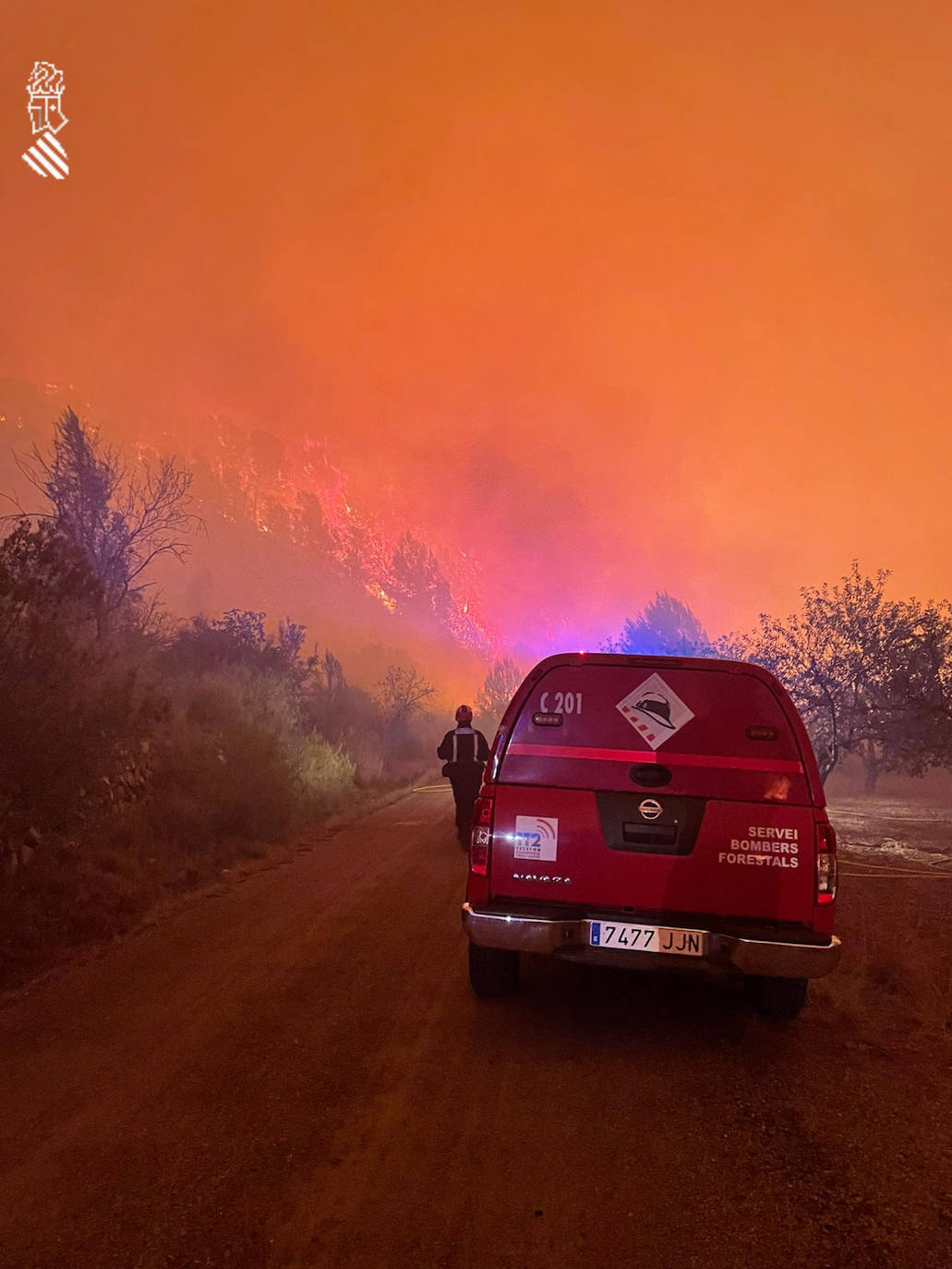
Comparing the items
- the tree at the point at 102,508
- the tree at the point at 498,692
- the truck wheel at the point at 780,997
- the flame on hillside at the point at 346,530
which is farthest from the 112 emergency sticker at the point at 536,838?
the flame on hillside at the point at 346,530

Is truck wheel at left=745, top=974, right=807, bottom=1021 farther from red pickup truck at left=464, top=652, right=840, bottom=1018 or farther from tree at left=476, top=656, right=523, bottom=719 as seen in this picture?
tree at left=476, top=656, right=523, bottom=719

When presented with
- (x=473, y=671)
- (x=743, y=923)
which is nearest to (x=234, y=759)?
(x=743, y=923)

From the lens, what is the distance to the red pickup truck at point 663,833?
4.43m

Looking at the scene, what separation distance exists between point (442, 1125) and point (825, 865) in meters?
2.50

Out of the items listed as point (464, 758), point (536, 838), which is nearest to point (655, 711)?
point (536, 838)

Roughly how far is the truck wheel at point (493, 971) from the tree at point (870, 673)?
14464 millimetres

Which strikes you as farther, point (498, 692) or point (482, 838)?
point (498, 692)

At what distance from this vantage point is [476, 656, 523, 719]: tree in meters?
79.5

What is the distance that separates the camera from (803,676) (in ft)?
62.1

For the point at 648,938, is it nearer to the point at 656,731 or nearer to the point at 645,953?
the point at 645,953

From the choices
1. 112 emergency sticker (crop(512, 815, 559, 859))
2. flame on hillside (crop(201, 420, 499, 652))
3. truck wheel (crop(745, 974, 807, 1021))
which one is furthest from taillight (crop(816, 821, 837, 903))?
flame on hillside (crop(201, 420, 499, 652))

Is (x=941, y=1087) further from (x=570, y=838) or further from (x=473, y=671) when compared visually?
(x=473, y=671)

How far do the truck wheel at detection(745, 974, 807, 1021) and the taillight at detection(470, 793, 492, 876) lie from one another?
207 cm

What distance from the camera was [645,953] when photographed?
4469 mm
